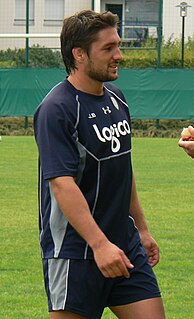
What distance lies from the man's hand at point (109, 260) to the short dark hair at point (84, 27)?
1071 millimetres

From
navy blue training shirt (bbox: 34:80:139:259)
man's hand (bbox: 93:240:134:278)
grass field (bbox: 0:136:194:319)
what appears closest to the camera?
man's hand (bbox: 93:240:134:278)

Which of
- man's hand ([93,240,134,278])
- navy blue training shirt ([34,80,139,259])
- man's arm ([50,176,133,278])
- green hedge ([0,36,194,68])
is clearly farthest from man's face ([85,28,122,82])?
green hedge ([0,36,194,68])

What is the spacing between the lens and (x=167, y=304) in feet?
26.1

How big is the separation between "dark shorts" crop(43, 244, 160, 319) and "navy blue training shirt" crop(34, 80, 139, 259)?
0.06 meters

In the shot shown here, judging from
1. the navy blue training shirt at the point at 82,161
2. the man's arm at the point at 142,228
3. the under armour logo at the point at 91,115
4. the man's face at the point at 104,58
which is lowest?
the man's arm at the point at 142,228

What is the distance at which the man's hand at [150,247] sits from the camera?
17.8 feet

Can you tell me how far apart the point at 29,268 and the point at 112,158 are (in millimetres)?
4602

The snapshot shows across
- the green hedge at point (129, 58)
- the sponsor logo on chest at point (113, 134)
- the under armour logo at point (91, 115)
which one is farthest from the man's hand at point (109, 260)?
the green hedge at point (129, 58)

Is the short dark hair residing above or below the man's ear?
above

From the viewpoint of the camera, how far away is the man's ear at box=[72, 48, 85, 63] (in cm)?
498

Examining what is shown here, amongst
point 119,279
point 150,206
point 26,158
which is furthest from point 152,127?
point 119,279

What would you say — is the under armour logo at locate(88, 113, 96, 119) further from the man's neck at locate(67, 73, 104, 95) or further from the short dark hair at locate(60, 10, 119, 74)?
the short dark hair at locate(60, 10, 119, 74)

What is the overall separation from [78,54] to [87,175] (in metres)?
0.64

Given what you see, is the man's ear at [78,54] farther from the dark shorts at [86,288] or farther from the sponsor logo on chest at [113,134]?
the dark shorts at [86,288]
